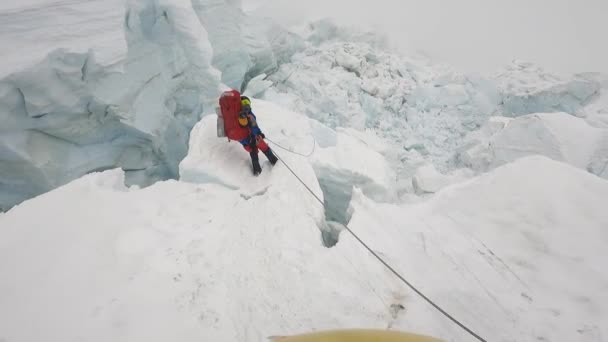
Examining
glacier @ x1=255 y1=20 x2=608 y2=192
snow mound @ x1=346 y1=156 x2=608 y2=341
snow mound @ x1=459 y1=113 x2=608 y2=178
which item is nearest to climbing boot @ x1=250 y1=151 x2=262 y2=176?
snow mound @ x1=346 y1=156 x2=608 y2=341

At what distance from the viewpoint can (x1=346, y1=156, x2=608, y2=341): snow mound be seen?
1.94 metres

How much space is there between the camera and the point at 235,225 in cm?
278

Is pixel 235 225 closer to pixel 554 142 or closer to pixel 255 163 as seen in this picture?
pixel 255 163

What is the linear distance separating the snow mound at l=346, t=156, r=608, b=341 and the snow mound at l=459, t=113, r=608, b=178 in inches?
177

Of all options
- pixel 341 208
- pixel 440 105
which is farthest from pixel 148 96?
pixel 440 105

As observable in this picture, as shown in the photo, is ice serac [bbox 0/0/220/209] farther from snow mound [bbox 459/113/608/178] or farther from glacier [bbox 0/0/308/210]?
snow mound [bbox 459/113/608/178]

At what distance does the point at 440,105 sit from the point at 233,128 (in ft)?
39.0

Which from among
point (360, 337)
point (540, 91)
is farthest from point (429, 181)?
point (540, 91)

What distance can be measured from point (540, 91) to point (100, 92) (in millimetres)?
14461

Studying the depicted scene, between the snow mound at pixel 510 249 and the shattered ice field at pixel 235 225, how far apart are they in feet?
0.04

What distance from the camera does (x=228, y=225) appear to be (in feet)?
9.07

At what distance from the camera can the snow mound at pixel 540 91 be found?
1170cm

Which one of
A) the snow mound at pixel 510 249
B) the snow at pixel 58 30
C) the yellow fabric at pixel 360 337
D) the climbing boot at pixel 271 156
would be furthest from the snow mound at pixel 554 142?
the snow at pixel 58 30

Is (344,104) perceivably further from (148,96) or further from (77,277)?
(77,277)
